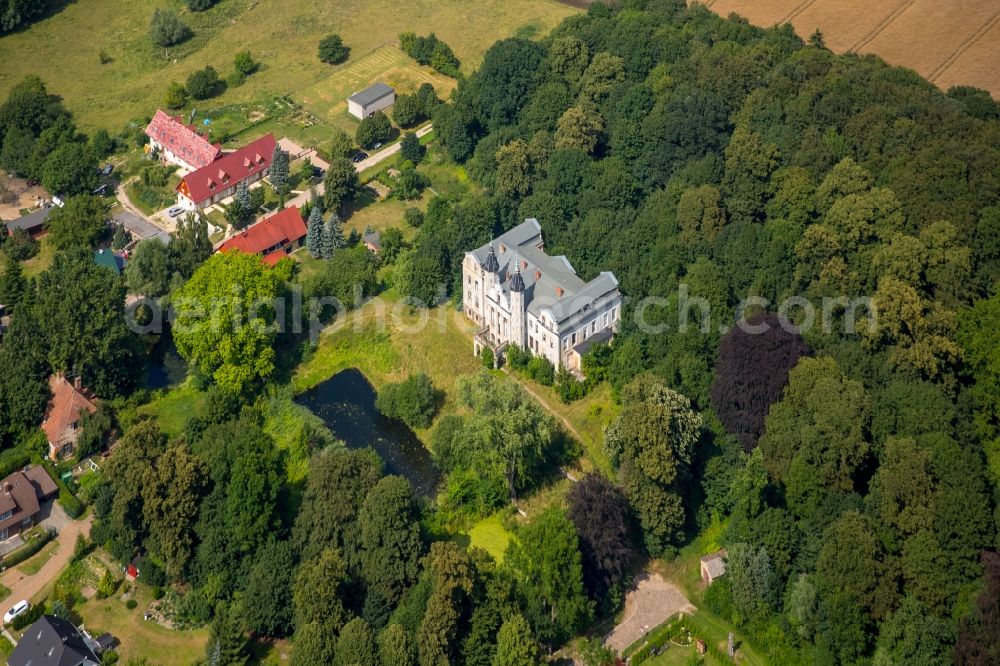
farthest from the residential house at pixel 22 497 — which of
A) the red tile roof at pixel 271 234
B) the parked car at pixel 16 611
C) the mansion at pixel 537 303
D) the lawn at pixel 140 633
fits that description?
the mansion at pixel 537 303

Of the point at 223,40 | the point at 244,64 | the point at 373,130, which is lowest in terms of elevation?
the point at 223,40

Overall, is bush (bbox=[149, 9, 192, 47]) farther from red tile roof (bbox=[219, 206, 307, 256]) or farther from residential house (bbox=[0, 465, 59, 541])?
residential house (bbox=[0, 465, 59, 541])

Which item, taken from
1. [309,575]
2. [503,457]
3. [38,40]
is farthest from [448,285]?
[38,40]

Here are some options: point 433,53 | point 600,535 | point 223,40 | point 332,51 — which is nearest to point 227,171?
point 332,51

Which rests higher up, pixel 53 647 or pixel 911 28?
pixel 911 28

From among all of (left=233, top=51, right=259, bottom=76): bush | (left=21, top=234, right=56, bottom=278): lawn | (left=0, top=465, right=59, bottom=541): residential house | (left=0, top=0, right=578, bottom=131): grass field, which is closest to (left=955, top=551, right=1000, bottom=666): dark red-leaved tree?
(left=0, top=465, right=59, bottom=541): residential house

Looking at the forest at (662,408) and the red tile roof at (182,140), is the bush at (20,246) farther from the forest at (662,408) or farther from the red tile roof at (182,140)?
the red tile roof at (182,140)

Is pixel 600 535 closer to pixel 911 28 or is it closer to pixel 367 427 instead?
pixel 367 427
